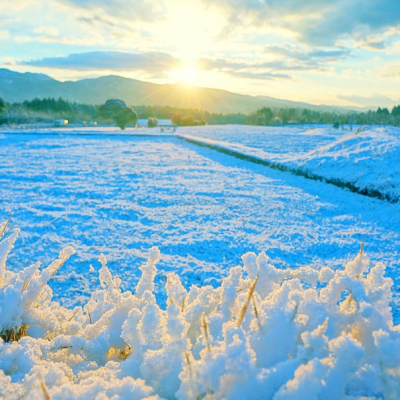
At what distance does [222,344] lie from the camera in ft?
2.73

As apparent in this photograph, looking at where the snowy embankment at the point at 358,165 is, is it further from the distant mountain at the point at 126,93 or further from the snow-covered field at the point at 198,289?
the distant mountain at the point at 126,93

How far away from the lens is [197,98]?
563 feet

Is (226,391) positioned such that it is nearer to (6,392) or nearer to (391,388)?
(391,388)

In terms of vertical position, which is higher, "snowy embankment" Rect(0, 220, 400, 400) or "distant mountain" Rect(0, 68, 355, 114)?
"distant mountain" Rect(0, 68, 355, 114)

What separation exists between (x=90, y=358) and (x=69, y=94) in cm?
18752

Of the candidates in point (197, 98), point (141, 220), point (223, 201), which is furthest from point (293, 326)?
point (197, 98)

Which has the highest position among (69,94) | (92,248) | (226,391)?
(69,94)

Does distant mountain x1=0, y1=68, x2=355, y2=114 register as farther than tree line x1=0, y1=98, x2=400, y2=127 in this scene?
Yes

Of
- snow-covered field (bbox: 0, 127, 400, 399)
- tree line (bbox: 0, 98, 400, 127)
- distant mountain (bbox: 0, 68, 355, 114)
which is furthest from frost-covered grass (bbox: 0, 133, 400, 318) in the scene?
distant mountain (bbox: 0, 68, 355, 114)

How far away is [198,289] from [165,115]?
64019mm

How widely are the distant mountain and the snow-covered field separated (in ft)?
493

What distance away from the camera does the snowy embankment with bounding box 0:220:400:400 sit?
2.31ft

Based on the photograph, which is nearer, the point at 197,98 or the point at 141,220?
the point at 141,220

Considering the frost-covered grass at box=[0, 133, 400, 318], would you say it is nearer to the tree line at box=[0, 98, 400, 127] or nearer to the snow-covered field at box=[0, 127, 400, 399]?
the snow-covered field at box=[0, 127, 400, 399]
